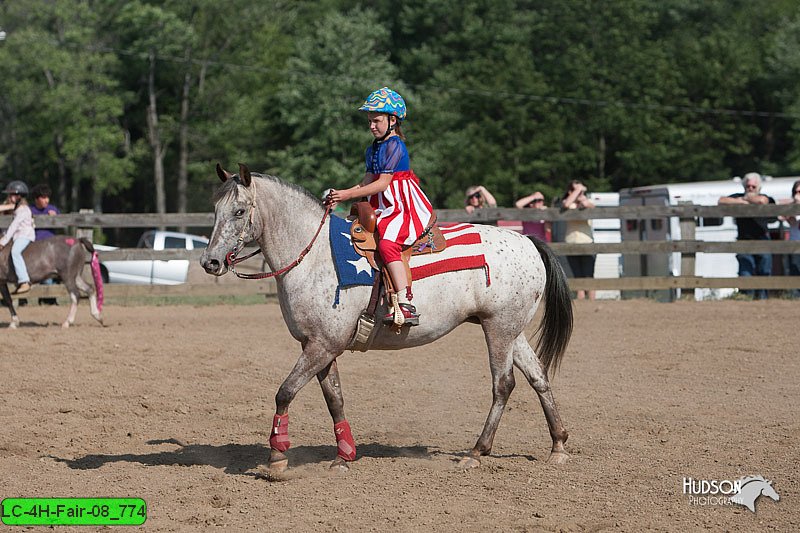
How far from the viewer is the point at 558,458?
6.35 m

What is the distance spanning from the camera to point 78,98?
42156 millimetres

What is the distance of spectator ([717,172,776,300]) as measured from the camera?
1531cm

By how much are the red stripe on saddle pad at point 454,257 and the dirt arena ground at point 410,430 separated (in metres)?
1.28

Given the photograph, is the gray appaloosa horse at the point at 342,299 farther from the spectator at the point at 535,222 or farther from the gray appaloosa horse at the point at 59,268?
the spectator at the point at 535,222

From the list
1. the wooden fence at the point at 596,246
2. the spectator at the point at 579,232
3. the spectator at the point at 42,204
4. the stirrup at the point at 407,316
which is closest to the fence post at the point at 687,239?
the wooden fence at the point at 596,246

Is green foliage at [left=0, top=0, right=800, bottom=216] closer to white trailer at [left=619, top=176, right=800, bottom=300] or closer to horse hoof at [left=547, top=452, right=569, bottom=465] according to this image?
white trailer at [left=619, top=176, right=800, bottom=300]

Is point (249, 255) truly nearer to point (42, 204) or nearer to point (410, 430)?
point (410, 430)

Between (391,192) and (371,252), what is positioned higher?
(391,192)

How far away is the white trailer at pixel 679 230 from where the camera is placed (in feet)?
58.9

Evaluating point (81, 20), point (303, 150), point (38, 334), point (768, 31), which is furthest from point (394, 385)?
point (768, 31)

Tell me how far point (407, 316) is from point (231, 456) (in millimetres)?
1632

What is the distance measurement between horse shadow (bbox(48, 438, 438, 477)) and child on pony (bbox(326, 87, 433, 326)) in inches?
45.1

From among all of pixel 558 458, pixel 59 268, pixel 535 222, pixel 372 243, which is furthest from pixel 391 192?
pixel 535 222

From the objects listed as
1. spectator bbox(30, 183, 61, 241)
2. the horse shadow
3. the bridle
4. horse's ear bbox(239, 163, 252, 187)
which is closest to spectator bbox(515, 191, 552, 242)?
spectator bbox(30, 183, 61, 241)
